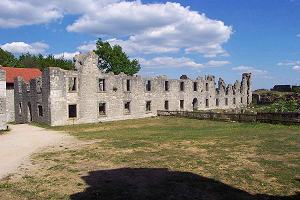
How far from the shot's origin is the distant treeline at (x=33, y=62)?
64.2 meters

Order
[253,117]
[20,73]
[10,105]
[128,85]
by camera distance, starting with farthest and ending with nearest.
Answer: [20,73]
[10,105]
[128,85]
[253,117]

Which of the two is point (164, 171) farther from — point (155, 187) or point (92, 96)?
point (92, 96)

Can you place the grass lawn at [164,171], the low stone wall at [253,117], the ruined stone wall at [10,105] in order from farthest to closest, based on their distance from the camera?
the ruined stone wall at [10,105] < the low stone wall at [253,117] < the grass lawn at [164,171]

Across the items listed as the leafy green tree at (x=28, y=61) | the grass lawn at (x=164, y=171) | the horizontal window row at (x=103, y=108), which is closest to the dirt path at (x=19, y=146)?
the grass lawn at (x=164, y=171)

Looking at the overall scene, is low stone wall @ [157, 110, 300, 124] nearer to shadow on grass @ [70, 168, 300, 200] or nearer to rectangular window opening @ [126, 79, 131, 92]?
rectangular window opening @ [126, 79, 131, 92]

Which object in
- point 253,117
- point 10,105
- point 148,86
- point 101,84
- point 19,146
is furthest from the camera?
point 148,86

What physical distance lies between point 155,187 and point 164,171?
2.06 m

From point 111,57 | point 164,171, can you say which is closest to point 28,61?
point 111,57

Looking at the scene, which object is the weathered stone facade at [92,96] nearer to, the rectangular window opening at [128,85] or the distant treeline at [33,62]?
the rectangular window opening at [128,85]

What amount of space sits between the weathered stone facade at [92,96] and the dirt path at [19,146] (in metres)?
7.42

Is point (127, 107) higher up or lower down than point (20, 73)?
lower down

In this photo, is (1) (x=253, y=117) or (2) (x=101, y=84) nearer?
(1) (x=253, y=117)

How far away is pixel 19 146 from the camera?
19.2 m

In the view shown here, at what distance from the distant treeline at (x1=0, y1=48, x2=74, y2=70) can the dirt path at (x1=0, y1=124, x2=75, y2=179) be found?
1698 inches
